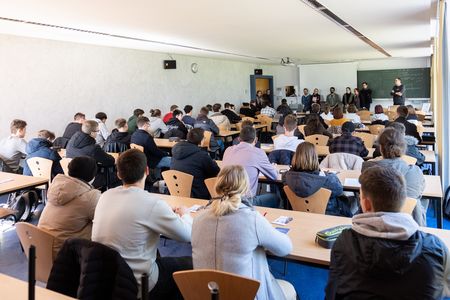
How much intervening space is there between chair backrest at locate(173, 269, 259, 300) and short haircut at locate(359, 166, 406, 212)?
0.64 m

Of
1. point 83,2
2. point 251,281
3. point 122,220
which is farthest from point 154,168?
point 251,281

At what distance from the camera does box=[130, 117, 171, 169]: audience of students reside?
6.11m

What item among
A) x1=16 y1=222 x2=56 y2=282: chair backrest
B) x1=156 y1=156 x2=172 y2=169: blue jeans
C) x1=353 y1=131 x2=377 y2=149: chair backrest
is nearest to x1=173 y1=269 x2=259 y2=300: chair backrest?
x1=16 y1=222 x2=56 y2=282: chair backrest

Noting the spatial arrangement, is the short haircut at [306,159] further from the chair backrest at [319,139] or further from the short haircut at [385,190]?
the chair backrest at [319,139]

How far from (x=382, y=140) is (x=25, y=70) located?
6.43 metres

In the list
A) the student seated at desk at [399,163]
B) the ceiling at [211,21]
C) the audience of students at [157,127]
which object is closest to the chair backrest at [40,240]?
the student seated at desk at [399,163]

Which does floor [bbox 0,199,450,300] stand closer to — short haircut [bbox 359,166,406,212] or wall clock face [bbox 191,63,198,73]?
short haircut [bbox 359,166,406,212]

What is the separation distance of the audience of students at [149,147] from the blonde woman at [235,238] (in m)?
4.17

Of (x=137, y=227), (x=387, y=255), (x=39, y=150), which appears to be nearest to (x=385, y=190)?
(x=387, y=255)

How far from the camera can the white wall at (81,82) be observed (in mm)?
7077

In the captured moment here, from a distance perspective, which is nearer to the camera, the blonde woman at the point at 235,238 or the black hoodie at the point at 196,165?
the blonde woman at the point at 235,238

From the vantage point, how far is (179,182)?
391cm

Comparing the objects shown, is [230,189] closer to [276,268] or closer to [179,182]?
[276,268]

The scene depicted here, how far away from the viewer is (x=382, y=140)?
129 inches
